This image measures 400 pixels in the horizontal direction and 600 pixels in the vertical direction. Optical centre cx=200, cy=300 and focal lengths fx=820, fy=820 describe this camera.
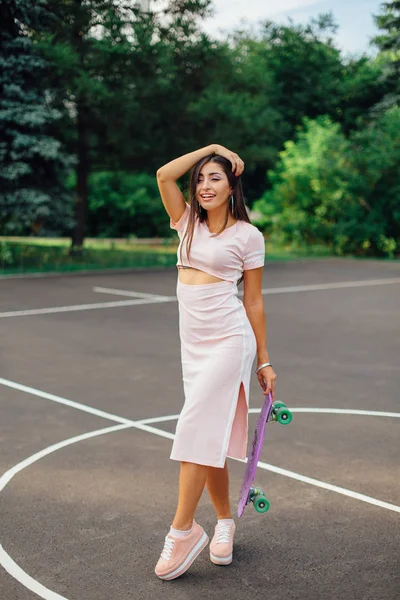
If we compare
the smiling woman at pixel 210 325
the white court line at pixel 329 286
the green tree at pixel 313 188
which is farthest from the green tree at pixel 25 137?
the smiling woman at pixel 210 325

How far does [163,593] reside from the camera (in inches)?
163

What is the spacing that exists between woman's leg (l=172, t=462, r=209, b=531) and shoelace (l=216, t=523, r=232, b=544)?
0.33 metres

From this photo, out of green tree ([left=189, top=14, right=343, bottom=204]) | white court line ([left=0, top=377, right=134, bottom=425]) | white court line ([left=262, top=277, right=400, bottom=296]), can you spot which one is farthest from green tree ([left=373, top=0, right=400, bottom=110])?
white court line ([left=0, top=377, right=134, bottom=425])

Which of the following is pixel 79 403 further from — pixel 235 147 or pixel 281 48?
pixel 281 48

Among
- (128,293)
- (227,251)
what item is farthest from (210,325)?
(128,293)

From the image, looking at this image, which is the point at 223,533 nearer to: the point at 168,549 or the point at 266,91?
the point at 168,549

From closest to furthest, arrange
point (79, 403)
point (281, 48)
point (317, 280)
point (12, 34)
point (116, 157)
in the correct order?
point (79, 403) → point (317, 280) → point (12, 34) → point (116, 157) → point (281, 48)

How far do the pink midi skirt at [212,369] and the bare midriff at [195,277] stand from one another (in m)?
0.03

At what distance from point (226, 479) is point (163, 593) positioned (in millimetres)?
730

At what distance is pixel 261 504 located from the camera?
15.0ft

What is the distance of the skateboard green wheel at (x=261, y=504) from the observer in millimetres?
4539

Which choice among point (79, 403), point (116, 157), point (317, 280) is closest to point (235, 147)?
point (116, 157)

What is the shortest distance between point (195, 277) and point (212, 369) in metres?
0.49

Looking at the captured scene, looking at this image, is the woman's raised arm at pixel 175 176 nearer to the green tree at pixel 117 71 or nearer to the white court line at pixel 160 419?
the white court line at pixel 160 419
